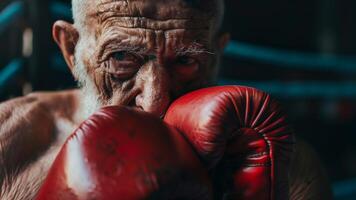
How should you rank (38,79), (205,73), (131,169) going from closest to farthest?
(131,169) < (205,73) < (38,79)

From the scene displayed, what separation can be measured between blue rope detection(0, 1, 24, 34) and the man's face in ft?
2.32

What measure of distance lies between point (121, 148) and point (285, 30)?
1.81m

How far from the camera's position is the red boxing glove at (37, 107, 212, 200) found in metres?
1.07

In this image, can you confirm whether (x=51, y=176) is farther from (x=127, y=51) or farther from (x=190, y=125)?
(x=127, y=51)

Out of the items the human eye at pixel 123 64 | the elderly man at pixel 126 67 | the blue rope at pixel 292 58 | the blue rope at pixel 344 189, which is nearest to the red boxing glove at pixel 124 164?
the elderly man at pixel 126 67

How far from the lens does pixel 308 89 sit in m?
2.90

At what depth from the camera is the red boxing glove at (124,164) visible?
1068 mm

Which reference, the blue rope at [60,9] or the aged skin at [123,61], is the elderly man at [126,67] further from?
the blue rope at [60,9]

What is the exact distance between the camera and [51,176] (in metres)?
1.13

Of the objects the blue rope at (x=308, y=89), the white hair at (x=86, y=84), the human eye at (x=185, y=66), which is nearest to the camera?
the human eye at (x=185, y=66)

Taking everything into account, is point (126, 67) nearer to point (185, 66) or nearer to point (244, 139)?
point (185, 66)

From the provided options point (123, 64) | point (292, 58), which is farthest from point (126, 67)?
point (292, 58)

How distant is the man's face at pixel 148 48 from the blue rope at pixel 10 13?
2.32 feet

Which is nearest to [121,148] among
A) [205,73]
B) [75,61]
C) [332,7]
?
[205,73]
